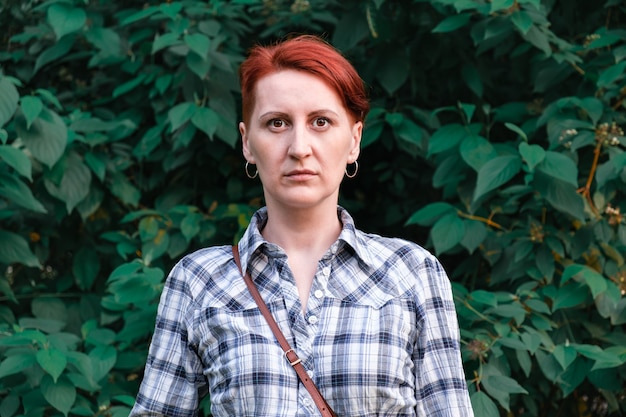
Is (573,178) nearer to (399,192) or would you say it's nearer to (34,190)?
(399,192)

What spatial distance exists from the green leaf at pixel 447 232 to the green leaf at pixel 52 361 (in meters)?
1.27

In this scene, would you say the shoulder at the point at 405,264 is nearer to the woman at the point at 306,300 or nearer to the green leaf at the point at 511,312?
the woman at the point at 306,300

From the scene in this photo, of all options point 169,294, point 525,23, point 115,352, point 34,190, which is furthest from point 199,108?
point 169,294

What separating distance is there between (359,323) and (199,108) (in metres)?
1.83

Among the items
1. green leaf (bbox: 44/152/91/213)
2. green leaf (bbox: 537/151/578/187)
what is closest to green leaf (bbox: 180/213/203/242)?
green leaf (bbox: 44/152/91/213)

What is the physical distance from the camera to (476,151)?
3336 millimetres

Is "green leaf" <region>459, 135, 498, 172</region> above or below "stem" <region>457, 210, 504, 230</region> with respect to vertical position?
above

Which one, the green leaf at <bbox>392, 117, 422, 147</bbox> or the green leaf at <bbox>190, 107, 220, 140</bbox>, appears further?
the green leaf at <bbox>392, 117, 422, 147</bbox>

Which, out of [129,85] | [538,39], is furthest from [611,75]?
[129,85]

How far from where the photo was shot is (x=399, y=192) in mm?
3941

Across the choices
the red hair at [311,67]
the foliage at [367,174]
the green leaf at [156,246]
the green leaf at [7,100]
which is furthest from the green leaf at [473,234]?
Result: the green leaf at [7,100]

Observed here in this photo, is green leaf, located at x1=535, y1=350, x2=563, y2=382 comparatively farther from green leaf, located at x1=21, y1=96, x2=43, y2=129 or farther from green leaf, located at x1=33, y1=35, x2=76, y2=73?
green leaf, located at x1=33, y1=35, x2=76, y2=73

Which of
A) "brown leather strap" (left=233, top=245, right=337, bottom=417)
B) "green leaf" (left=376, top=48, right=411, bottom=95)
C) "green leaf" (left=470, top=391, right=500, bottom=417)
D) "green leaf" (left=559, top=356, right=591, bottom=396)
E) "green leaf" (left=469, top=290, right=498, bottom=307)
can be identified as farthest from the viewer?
"green leaf" (left=376, top=48, right=411, bottom=95)

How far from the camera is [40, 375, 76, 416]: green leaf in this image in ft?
9.75
